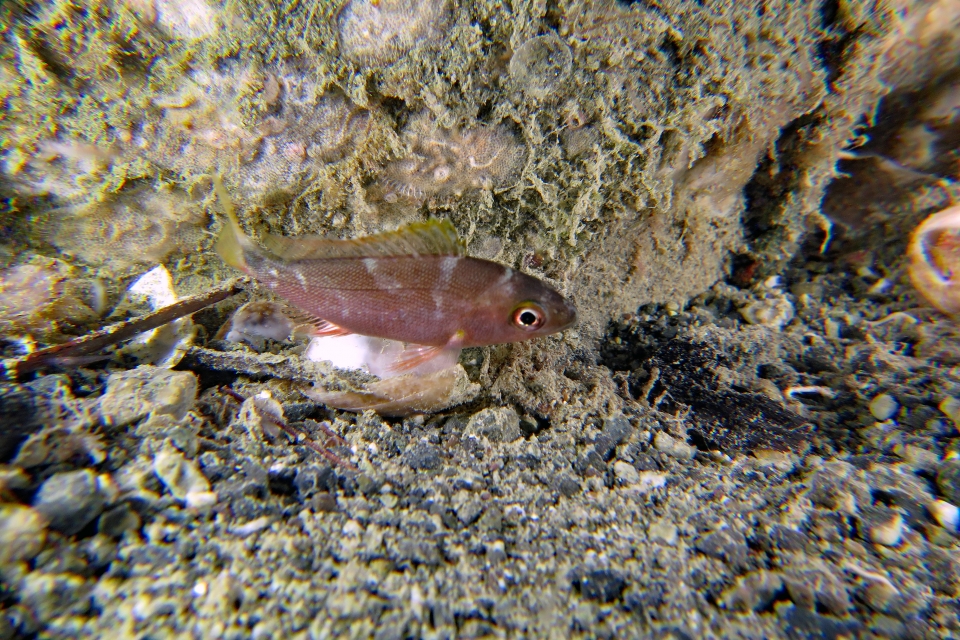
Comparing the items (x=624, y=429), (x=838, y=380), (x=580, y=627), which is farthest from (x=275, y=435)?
(x=838, y=380)

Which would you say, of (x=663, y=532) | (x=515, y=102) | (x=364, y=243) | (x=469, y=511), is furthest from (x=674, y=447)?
(x=515, y=102)

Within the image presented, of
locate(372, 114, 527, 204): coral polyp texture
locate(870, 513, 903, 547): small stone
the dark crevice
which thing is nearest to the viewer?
locate(870, 513, 903, 547): small stone

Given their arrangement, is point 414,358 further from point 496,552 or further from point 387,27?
point 387,27

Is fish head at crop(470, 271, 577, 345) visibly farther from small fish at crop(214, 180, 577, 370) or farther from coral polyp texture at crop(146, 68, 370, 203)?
coral polyp texture at crop(146, 68, 370, 203)

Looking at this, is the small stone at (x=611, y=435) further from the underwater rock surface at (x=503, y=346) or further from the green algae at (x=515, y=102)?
the green algae at (x=515, y=102)

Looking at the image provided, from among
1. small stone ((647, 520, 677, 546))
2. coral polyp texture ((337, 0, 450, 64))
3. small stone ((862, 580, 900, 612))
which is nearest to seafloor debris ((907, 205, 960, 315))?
small stone ((862, 580, 900, 612))

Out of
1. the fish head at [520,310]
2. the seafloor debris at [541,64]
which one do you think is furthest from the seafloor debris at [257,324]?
the seafloor debris at [541,64]
